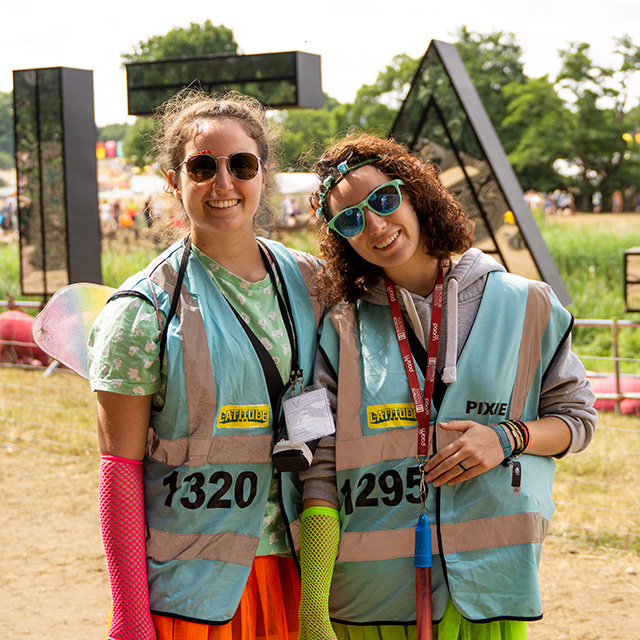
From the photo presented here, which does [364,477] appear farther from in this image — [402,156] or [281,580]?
[402,156]

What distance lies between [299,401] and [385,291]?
0.41 meters

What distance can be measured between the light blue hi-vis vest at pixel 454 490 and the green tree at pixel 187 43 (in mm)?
60149

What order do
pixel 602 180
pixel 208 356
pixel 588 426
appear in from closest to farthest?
pixel 208 356
pixel 588 426
pixel 602 180

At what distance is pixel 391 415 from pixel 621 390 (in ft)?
20.9

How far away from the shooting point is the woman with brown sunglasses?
6.70ft

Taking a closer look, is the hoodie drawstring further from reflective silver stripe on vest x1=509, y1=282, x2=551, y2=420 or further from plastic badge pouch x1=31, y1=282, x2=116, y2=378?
plastic badge pouch x1=31, y1=282, x2=116, y2=378

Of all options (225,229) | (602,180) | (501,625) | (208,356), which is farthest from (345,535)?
(602,180)

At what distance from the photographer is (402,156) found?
7.39 ft

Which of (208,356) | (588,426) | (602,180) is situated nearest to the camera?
(208,356)

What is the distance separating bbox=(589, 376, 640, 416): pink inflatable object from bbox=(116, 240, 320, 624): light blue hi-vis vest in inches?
234

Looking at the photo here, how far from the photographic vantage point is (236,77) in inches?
326

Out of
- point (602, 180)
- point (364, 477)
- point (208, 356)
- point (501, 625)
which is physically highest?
point (602, 180)

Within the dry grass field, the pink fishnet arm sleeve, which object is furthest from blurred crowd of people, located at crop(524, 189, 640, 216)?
the pink fishnet arm sleeve

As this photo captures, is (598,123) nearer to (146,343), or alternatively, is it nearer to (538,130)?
(538,130)
